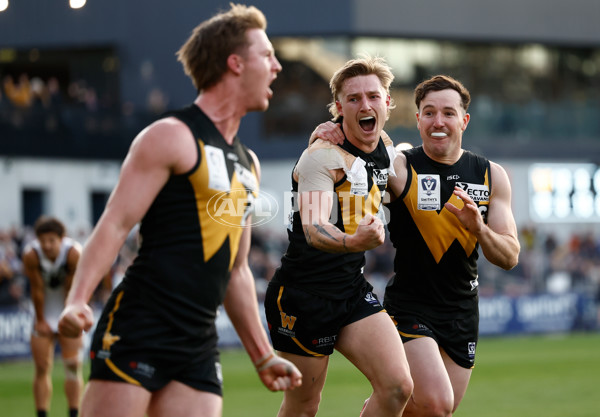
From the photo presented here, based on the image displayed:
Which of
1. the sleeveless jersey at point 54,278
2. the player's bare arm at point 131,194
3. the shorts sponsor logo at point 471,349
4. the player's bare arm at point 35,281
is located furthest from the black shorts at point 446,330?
the player's bare arm at point 35,281

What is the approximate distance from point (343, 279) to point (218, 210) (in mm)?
2129

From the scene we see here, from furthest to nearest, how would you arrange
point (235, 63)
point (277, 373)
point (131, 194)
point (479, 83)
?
1. point (479, 83)
2. point (277, 373)
3. point (235, 63)
4. point (131, 194)

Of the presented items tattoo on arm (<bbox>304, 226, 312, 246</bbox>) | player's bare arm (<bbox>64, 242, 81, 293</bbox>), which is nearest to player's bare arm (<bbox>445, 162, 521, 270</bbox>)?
tattoo on arm (<bbox>304, 226, 312, 246</bbox>)

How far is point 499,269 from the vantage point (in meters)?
27.7

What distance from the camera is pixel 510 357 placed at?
20297mm

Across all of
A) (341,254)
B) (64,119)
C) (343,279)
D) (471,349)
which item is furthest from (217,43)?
(64,119)

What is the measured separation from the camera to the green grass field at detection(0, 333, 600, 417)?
12414 millimetres

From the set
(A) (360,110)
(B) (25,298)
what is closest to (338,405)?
(A) (360,110)

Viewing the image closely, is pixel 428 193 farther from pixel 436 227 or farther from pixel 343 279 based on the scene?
pixel 343 279

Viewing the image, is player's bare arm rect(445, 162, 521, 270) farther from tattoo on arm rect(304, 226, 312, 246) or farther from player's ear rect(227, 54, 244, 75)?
player's ear rect(227, 54, 244, 75)

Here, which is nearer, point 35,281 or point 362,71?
point 362,71

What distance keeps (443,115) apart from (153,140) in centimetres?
322

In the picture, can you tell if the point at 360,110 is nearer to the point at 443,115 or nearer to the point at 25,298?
the point at 443,115

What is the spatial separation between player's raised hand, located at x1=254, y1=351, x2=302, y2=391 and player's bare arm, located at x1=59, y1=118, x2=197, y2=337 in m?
1.03
